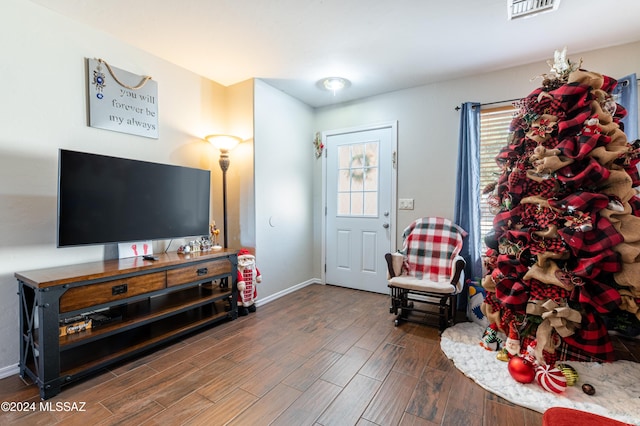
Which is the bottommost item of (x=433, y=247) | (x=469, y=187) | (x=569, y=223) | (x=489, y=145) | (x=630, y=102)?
(x=433, y=247)

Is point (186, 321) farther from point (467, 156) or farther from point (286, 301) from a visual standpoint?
point (467, 156)

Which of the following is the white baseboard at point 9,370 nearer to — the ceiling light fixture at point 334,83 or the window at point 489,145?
the ceiling light fixture at point 334,83

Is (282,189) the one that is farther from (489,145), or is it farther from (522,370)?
(522,370)

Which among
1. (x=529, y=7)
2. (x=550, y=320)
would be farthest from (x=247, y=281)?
(x=529, y=7)

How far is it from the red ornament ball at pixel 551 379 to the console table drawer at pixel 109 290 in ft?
8.49

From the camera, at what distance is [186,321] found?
2500mm

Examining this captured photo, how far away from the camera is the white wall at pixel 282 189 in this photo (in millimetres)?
3240

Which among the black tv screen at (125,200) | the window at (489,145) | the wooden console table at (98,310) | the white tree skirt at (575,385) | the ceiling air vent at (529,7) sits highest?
the ceiling air vent at (529,7)

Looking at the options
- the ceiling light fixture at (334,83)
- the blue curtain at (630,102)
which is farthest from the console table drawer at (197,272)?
the blue curtain at (630,102)

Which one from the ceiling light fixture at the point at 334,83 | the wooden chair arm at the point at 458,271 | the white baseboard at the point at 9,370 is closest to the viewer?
the white baseboard at the point at 9,370

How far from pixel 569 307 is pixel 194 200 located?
9.62 feet

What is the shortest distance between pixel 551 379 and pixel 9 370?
3.38 meters

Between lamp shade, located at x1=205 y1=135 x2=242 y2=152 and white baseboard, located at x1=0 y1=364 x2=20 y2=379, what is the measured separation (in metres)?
2.24

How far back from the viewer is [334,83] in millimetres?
3229
